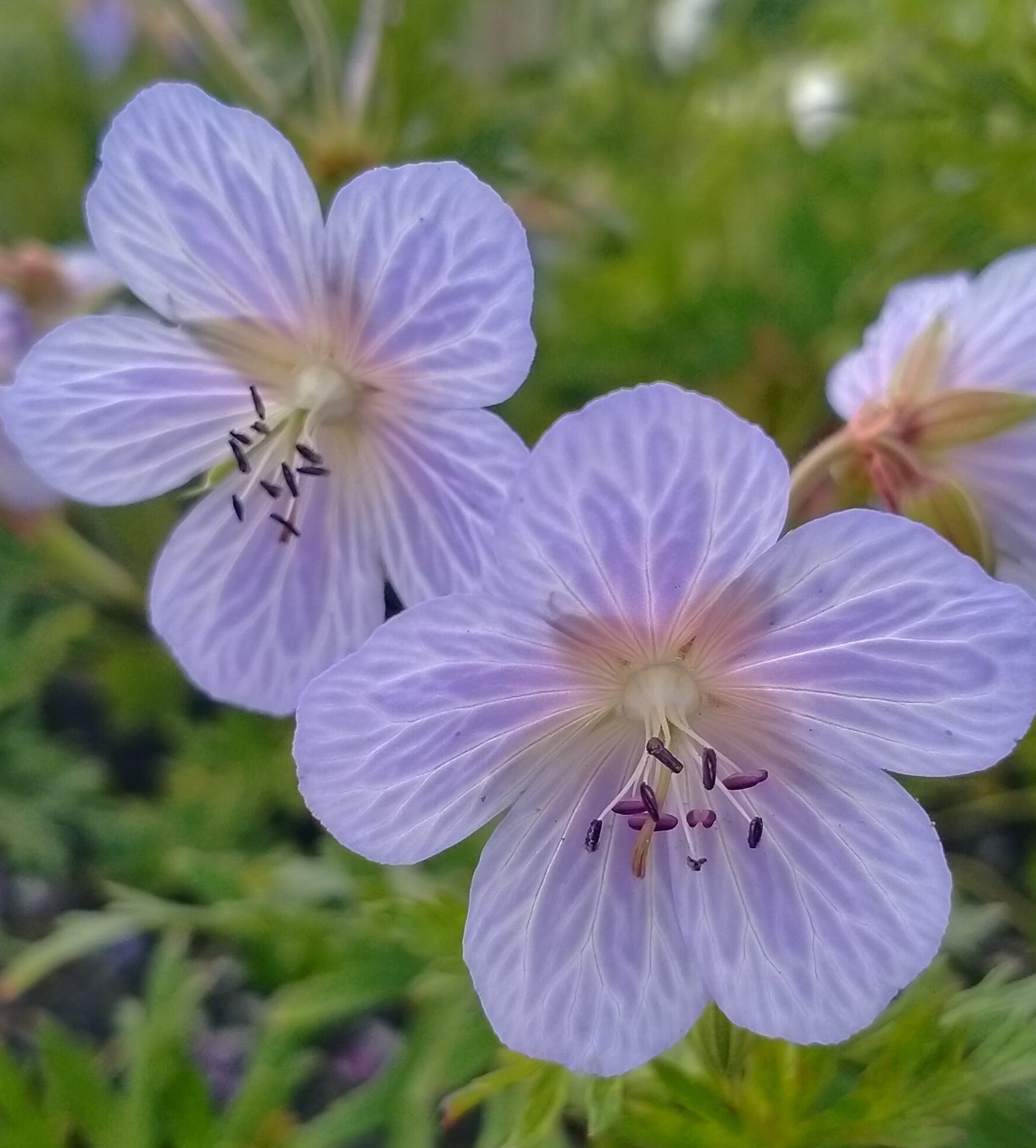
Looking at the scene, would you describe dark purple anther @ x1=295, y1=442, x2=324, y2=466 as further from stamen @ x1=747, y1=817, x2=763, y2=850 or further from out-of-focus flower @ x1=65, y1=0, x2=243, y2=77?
out-of-focus flower @ x1=65, y1=0, x2=243, y2=77

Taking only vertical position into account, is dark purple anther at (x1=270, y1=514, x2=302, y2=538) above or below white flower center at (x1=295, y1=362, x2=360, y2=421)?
below

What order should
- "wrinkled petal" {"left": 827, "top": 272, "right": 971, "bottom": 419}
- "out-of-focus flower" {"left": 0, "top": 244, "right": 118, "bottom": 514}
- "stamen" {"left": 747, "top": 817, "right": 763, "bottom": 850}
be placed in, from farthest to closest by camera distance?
"out-of-focus flower" {"left": 0, "top": 244, "right": 118, "bottom": 514}
"wrinkled petal" {"left": 827, "top": 272, "right": 971, "bottom": 419}
"stamen" {"left": 747, "top": 817, "right": 763, "bottom": 850}

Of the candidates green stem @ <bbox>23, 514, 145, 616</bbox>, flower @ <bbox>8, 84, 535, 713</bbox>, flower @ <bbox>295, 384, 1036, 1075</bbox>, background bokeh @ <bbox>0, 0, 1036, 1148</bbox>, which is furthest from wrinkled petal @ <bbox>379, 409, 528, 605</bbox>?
green stem @ <bbox>23, 514, 145, 616</bbox>

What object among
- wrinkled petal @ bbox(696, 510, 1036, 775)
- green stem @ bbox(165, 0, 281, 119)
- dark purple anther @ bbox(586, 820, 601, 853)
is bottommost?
dark purple anther @ bbox(586, 820, 601, 853)

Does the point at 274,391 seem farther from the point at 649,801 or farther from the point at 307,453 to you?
the point at 649,801

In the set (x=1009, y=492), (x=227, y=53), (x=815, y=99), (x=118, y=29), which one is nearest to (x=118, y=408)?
(x=1009, y=492)

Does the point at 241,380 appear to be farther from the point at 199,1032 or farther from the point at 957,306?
the point at 199,1032

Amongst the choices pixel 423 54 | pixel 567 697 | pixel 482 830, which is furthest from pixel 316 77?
pixel 567 697

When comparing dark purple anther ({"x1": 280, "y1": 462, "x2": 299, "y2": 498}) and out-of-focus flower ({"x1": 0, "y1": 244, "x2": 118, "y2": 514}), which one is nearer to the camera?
dark purple anther ({"x1": 280, "y1": 462, "x2": 299, "y2": 498})
